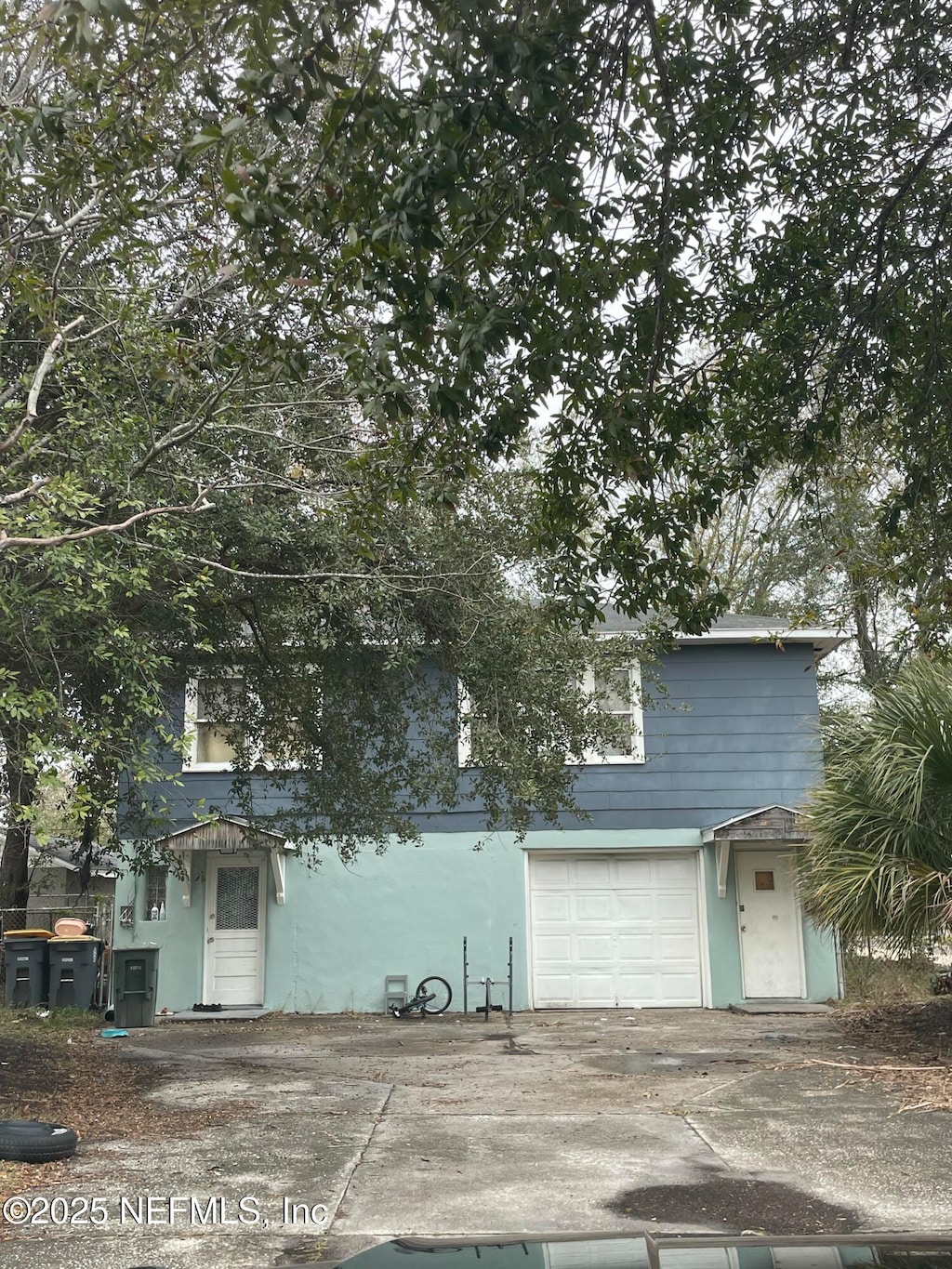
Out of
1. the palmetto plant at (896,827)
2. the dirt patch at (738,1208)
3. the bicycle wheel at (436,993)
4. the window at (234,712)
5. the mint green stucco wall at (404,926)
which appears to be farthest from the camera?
the mint green stucco wall at (404,926)

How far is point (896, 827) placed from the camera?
11320 mm

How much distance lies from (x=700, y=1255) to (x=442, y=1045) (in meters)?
11.7

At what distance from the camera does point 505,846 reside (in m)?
17.5

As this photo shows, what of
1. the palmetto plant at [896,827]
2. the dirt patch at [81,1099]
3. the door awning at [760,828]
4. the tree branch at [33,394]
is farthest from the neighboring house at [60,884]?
the tree branch at [33,394]

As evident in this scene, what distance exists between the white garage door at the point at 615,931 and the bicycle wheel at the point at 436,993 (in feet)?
4.37

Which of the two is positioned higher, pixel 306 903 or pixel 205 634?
pixel 205 634

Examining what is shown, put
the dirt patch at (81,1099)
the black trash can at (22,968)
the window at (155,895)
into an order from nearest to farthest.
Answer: the dirt patch at (81,1099), the black trash can at (22,968), the window at (155,895)

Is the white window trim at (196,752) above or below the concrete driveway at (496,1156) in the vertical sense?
above

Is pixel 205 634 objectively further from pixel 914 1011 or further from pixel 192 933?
pixel 914 1011

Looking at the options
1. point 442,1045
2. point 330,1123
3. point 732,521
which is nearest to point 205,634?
point 330,1123

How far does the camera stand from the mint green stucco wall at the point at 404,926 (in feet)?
56.0

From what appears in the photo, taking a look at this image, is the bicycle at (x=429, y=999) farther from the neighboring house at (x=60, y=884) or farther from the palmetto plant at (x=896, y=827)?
the neighboring house at (x=60, y=884)

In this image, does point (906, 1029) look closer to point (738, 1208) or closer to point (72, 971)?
point (738, 1208)

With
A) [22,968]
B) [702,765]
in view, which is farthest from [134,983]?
[702,765]
